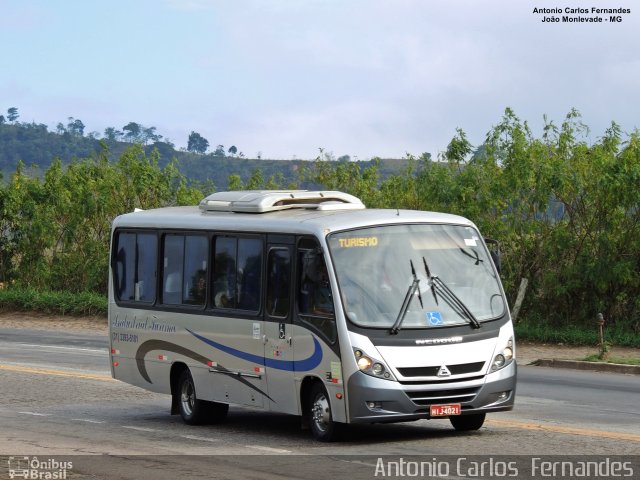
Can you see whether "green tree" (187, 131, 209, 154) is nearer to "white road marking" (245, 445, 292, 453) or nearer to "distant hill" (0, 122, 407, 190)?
"distant hill" (0, 122, 407, 190)

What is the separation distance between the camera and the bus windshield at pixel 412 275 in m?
13.9

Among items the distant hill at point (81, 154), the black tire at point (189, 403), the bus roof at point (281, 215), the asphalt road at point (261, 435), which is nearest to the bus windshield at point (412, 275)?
the bus roof at point (281, 215)

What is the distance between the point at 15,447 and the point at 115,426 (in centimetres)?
226

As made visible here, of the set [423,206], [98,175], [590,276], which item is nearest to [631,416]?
[590,276]

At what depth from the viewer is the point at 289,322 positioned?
1459cm

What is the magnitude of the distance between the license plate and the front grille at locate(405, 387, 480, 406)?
58 mm

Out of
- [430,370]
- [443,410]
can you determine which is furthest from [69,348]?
[443,410]

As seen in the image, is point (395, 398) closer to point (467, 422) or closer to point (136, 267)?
point (467, 422)

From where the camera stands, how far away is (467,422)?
574 inches

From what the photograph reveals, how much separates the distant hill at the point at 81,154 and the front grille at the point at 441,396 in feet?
390

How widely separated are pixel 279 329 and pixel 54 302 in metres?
27.9

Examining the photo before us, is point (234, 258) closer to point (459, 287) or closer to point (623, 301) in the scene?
point (459, 287)

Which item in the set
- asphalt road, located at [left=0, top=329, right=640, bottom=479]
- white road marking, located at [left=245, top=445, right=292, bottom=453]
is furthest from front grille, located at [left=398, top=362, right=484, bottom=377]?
white road marking, located at [left=245, top=445, right=292, bottom=453]

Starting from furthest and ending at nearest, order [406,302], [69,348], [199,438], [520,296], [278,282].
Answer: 1. [520,296]
2. [69,348]
3. [199,438]
4. [278,282]
5. [406,302]
